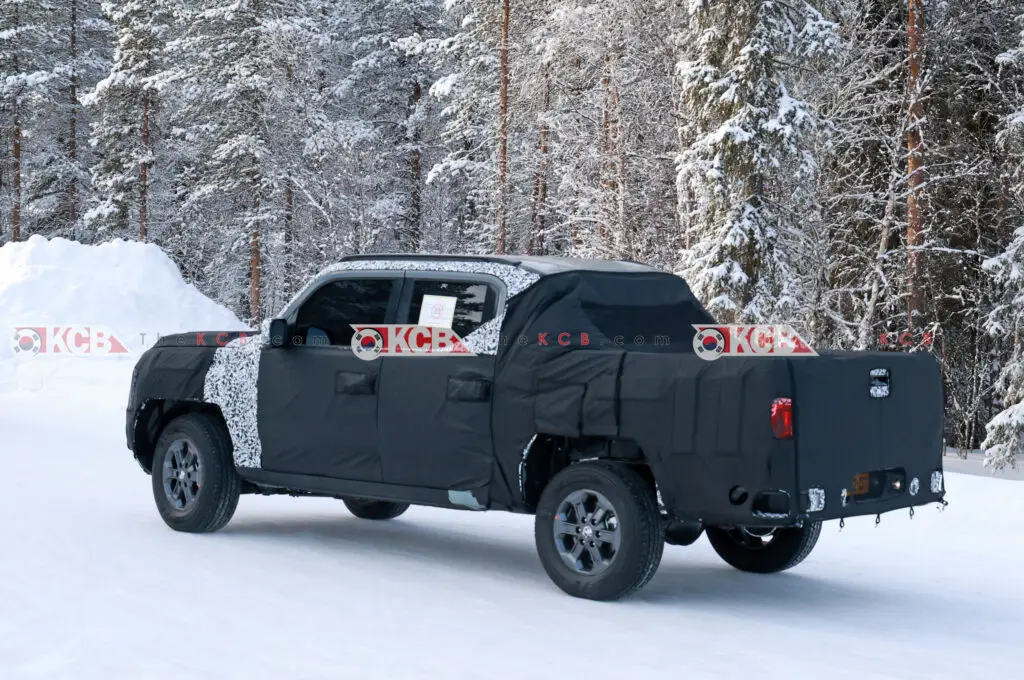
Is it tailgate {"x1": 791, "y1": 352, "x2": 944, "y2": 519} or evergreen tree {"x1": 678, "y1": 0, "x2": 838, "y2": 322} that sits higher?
evergreen tree {"x1": 678, "y1": 0, "x2": 838, "y2": 322}

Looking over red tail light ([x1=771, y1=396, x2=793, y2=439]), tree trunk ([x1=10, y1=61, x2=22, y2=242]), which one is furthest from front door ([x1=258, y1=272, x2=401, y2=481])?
tree trunk ([x1=10, y1=61, x2=22, y2=242])

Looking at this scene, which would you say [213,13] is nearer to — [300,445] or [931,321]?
[931,321]

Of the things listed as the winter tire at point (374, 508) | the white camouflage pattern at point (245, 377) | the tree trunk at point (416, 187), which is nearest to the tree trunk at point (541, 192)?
the tree trunk at point (416, 187)

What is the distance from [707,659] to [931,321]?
65.3ft

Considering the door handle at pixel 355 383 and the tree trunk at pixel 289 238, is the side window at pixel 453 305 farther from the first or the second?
the tree trunk at pixel 289 238

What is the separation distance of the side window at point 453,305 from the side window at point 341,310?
0.29 m

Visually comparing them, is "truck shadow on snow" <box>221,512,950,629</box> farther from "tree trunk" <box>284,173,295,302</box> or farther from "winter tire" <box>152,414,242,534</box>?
"tree trunk" <box>284,173,295,302</box>

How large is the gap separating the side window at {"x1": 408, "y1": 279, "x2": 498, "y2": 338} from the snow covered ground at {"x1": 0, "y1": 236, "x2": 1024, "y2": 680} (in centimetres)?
164

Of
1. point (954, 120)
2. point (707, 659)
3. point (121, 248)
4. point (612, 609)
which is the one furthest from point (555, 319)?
point (121, 248)

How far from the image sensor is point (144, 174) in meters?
48.7

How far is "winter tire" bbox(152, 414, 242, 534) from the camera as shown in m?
9.15

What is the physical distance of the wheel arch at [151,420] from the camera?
973cm

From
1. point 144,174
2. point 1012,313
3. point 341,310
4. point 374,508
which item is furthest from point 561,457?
point 144,174

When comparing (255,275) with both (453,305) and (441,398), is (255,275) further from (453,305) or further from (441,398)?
(441,398)
